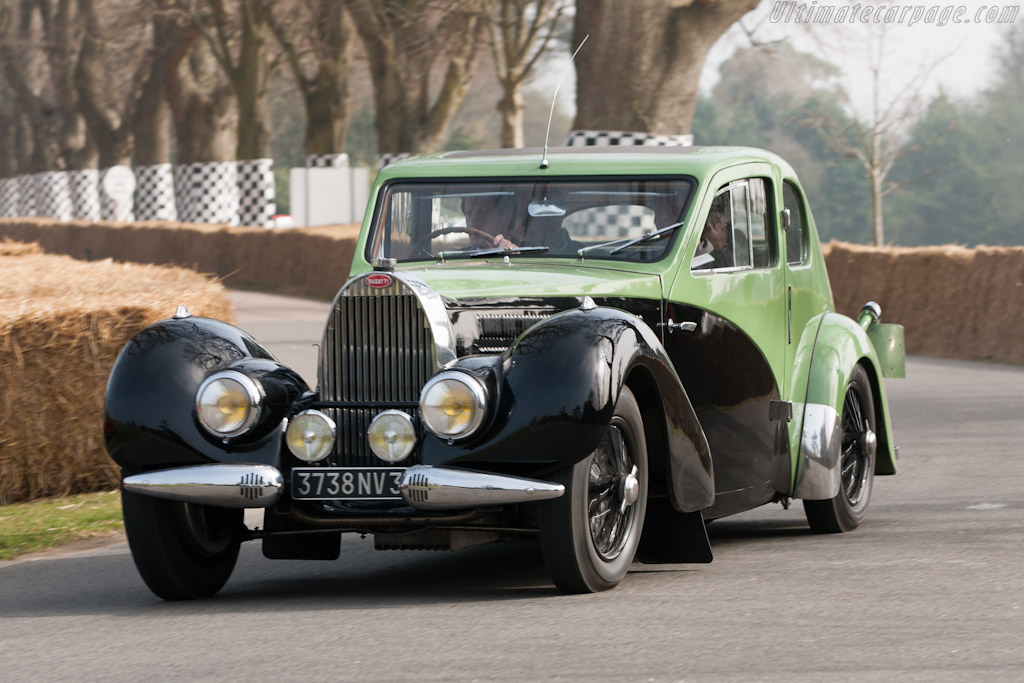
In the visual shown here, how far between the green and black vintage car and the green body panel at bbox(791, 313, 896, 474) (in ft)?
0.06

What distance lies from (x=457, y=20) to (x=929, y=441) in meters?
21.1

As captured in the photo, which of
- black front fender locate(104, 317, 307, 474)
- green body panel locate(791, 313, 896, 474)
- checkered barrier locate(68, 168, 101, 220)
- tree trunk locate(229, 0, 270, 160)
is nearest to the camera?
black front fender locate(104, 317, 307, 474)

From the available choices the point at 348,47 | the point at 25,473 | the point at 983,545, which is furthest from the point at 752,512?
the point at 348,47

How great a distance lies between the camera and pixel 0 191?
6781cm

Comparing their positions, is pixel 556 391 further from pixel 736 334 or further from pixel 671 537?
pixel 736 334

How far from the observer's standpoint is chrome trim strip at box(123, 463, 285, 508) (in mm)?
5957

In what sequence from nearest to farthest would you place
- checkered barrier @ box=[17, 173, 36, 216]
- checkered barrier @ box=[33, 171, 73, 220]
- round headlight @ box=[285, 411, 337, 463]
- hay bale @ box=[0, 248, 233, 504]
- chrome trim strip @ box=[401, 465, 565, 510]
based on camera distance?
1. chrome trim strip @ box=[401, 465, 565, 510]
2. round headlight @ box=[285, 411, 337, 463]
3. hay bale @ box=[0, 248, 233, 504]
4. checkered barrier @ box=[33, 171, 73, 220]
5. checkered barrier @ box=[17, 173, 36, 216]

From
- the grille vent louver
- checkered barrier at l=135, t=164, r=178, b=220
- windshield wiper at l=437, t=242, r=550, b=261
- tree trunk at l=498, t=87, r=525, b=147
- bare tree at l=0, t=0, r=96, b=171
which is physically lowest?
the grille vent louver

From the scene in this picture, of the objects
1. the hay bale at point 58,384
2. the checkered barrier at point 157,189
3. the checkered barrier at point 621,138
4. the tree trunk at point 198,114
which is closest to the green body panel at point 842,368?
the hay bale at point 58,384

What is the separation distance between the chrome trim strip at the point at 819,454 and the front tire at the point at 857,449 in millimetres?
334

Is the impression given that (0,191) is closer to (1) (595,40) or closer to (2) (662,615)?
(1) (595,40)

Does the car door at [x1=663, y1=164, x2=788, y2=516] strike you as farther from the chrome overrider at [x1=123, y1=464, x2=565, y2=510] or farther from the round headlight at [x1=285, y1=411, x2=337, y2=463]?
the round headlight at [x1=285, y1=411, x2=337, y2=463]

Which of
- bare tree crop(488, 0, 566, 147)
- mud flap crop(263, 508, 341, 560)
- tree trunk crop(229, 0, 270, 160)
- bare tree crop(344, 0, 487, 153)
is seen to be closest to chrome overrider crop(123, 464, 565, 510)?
mud flap crop(263, 508, 341, 560)

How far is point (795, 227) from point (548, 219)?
1.56 metres
